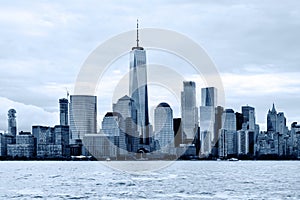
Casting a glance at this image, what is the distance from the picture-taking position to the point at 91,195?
2805 inches

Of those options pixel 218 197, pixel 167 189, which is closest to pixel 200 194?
pixel 218 197

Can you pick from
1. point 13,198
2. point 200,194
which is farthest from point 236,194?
point 13,198

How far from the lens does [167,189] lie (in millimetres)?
79125

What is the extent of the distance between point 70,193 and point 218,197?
2007cm

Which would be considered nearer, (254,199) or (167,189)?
(254,199)

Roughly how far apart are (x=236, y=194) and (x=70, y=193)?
2191 centimetres

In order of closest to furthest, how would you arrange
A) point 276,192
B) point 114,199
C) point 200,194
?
point 114,199, point 200,194, point 276,192

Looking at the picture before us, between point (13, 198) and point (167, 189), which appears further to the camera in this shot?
point (167, 189)

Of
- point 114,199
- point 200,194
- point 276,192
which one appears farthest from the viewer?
point 276,192

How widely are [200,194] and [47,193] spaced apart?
811 inches

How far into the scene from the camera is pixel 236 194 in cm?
7194

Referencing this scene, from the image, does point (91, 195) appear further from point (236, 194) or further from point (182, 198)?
point (236, 194)

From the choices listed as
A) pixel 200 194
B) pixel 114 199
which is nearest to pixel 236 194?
pixel 200 194

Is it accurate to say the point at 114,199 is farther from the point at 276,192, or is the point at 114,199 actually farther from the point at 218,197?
the point at 276,192
